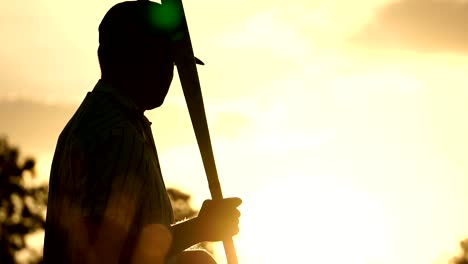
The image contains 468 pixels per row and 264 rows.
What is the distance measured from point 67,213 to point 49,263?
1.03 feet

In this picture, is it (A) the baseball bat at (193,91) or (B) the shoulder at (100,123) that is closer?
(B) the shoulder at (100,123)

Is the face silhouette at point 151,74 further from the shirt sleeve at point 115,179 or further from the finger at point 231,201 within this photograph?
the finger at point 231,201

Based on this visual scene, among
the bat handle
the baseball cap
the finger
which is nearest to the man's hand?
the finger

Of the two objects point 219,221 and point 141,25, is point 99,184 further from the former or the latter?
point 141,25

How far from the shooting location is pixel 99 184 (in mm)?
6195

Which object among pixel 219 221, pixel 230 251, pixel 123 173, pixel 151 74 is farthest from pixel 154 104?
pixel 230 251

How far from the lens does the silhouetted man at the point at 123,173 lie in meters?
6.17

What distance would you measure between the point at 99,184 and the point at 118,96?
0.71m

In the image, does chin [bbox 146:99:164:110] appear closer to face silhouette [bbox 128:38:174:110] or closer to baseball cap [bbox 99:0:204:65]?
face silhouette [bbox 128:38:174:110]

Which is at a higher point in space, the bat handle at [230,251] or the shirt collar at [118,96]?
the shirt collar at [118,96]

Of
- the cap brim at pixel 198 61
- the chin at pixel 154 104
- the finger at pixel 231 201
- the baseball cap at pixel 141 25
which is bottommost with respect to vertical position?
the finger at pixel 231 201

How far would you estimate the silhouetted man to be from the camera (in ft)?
20.2

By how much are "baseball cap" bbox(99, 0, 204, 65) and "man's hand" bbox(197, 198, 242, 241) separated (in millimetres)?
1067

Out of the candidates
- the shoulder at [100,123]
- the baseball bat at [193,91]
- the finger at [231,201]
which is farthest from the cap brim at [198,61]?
the finger at [231,201]
